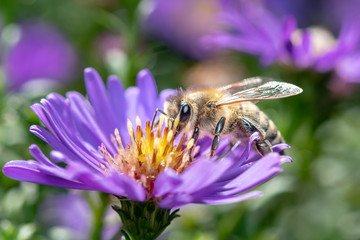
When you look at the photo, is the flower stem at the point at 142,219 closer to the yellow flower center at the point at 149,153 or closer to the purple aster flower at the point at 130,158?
the purple aster flower at the point at 130,158

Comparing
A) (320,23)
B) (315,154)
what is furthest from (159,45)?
(320,23)

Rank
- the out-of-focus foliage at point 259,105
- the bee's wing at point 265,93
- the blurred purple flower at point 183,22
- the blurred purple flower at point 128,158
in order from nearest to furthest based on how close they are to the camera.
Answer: the blurred purple flower at point 128,158 → the bee's wing at point 265,93 → the out-of-focus foliage at point 259,105 → the blurred purple flower at point 183,22

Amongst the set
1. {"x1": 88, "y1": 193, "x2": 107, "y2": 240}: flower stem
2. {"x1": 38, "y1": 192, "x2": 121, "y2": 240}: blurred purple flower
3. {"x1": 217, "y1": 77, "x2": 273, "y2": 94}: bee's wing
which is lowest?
{"x1": 38, "y1": 192, "x2": 121, "y2": 240}: blurred purple flower

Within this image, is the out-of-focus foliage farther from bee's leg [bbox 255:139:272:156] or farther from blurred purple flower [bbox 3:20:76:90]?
bee's leg [bbox 255:139:272:156]

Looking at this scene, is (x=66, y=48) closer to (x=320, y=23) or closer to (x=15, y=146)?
(x=15, y=146)

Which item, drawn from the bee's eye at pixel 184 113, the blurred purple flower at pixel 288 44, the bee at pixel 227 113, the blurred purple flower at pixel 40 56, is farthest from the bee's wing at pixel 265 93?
the blurred purple flower at pixel 40 56

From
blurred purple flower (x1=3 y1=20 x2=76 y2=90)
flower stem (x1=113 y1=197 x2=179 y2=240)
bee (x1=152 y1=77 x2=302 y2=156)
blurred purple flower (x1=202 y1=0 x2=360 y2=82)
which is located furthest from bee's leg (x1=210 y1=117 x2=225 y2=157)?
blurred purple flower (x1=3 y1=20 x2=76 y2=90)

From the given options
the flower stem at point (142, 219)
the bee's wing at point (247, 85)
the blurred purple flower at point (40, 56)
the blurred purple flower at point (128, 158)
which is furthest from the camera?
the blurred purple flower at point (40, 56)
